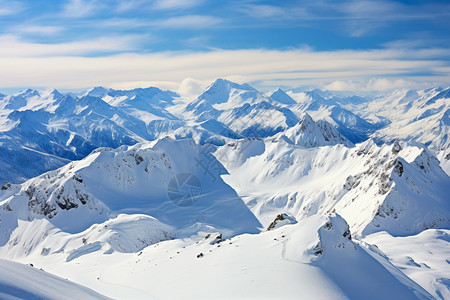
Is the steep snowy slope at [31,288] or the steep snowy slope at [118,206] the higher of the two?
the steep snowy slope at [31,288]

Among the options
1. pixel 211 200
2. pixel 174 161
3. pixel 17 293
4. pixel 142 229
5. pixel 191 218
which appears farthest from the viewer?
pixel 174 161

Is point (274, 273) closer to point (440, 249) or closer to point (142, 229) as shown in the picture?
point (440, 249)

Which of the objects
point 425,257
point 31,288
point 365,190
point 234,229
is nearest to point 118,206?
point 234,229

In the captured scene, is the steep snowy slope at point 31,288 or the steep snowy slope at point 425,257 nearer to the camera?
the steep snowy slope at point 31,288

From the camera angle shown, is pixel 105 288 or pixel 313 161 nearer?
pixel 105 288

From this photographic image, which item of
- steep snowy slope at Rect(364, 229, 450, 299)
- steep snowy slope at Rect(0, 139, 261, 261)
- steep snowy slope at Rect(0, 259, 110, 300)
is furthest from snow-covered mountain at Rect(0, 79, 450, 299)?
steep snowy slope at Rect(0, 139, 261, 261)

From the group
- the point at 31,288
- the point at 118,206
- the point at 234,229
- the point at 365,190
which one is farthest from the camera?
the point at 118,206

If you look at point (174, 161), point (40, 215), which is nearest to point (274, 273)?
point (40, 215)

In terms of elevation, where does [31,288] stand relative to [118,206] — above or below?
above

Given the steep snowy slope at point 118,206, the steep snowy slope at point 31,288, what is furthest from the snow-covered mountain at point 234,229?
the steep snowy slope at point 118,206

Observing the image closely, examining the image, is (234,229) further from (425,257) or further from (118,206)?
(425,257)

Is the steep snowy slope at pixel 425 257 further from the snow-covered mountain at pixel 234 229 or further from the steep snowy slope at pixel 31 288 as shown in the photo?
the steep snowy slope at pixel 31 288
